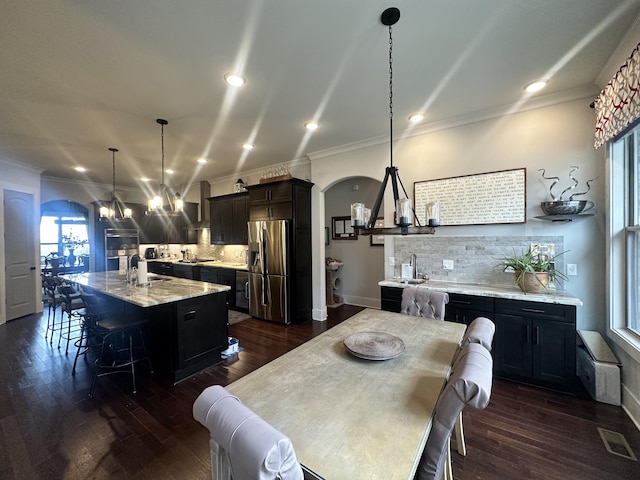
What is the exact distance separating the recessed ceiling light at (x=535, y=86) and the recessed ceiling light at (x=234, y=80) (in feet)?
9.15

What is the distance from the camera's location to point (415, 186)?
11.9ft

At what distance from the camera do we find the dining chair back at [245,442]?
684 mm

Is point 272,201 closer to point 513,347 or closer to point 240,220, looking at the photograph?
point 240,220

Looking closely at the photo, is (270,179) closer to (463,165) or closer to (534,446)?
(463,165)

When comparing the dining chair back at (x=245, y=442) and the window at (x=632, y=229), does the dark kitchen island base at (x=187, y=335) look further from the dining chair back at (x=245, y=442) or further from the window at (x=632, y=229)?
the window at (x=632, y=229)

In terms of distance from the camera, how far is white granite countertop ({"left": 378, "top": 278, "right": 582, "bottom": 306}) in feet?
8.14

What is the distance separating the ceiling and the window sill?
234 centimetres

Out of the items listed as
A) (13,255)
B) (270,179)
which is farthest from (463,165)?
(13,255)

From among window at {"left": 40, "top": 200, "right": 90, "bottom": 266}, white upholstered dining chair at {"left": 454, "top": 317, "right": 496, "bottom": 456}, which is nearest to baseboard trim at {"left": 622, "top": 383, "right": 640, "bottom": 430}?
white upholstered dining chair at {"left": 454, "top": 317, "right": 496, "bottom": 456}

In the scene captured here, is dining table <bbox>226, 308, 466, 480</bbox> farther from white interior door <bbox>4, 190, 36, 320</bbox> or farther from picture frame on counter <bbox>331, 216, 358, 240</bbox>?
white interior door <bbox>4, 190, 36, 320</bbox>

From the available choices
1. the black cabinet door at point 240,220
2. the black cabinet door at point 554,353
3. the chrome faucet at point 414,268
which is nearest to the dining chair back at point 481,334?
the black cabinet door at point 554,353

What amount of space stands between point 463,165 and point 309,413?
132 inches

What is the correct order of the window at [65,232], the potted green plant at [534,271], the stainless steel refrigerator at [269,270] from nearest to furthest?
the potted green plant at [534,271] → the stainless steel refrigerator at [269,270] → the window at [65,232]

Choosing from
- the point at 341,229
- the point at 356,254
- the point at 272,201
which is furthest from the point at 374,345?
the point at 341,229
